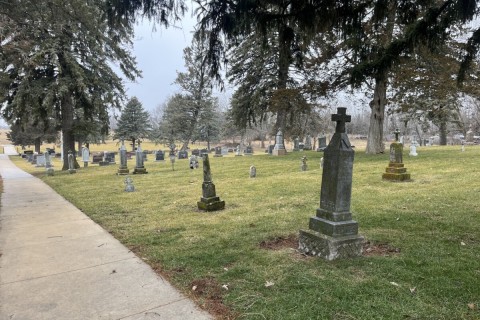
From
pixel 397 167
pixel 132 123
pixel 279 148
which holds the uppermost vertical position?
pixel 132 123

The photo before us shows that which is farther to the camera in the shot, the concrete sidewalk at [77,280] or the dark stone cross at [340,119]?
the dark stone cross at [340,119]

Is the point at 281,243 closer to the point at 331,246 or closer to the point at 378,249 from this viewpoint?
the point at 331,246

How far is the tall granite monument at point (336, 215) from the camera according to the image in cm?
441

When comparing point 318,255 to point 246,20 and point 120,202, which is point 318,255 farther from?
point 120,202

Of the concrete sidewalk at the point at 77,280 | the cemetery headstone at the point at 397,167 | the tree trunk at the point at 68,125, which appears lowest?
the concrete sidewalk at the point at 77,280

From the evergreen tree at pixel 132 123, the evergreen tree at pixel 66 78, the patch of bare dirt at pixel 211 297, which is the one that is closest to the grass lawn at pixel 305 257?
the patch of bare dirt at pixel 211 297

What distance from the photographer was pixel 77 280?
406 cm

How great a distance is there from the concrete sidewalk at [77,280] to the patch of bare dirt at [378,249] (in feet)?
8.24

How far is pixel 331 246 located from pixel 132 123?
4763 centimetres

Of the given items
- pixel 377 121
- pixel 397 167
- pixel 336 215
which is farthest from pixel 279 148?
pixel 336 215

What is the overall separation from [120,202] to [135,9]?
6.10m

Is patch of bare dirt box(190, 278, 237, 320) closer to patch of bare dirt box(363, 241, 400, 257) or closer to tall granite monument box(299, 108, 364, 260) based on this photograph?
tall granite monument box(299, 108, 364, 260)

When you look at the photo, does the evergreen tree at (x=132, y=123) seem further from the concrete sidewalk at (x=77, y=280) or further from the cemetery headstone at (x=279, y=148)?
the concrete sidewalk at (x=77, y=280)

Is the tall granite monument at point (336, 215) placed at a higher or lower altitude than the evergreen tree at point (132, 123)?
lower
